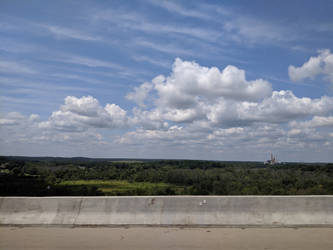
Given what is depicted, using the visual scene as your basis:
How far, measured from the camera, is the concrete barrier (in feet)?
25.4

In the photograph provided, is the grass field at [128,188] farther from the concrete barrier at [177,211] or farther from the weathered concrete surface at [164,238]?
the weathered concrete surface at [164,238]

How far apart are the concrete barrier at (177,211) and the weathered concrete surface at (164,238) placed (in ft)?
1.09

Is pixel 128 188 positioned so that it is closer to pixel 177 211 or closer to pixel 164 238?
pixel 177 211

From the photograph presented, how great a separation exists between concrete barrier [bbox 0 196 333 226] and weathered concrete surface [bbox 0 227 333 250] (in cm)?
33

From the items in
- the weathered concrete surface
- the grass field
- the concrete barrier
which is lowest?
the grass field

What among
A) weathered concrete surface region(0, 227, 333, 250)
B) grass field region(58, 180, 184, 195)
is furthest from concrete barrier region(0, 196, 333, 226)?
grass field region(58, 180, 184, 195)

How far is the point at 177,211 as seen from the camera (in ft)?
26.0

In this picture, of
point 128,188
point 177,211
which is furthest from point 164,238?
point 128,188

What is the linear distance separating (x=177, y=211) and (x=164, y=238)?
1271 mm

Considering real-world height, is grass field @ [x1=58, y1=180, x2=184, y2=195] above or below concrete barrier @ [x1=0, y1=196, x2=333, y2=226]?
below

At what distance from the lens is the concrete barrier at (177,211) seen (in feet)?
25.4

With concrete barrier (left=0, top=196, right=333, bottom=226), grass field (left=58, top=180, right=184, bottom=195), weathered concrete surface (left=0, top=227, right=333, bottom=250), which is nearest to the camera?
weathered concrete surface (left=0, top=227, right=333, bottom=250)

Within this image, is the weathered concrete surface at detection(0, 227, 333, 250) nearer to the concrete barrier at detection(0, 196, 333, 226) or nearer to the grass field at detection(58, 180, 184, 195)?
the concrete barrier at detection(0, 196, 333, 226)

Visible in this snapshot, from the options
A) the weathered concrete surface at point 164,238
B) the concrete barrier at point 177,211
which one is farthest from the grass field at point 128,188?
the weathered concrete surface at point 164,238
